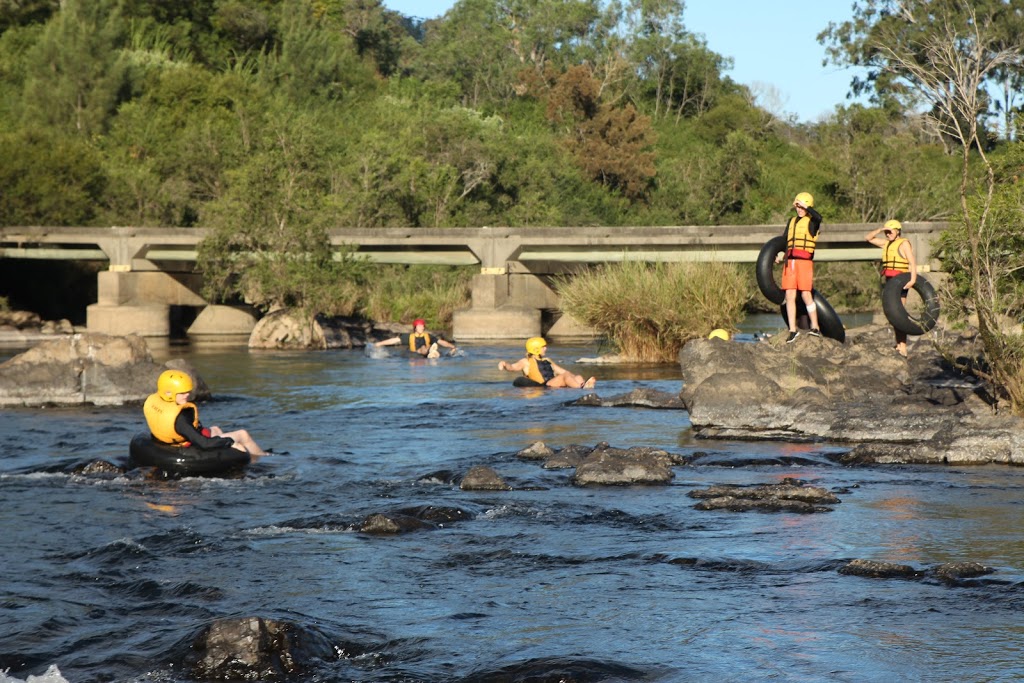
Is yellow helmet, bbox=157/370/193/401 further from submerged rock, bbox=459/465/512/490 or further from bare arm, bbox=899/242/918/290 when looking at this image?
bare arm, bbox=899/242/918/290

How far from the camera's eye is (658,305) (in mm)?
24000

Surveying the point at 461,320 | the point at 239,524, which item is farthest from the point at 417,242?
the point at 239,524

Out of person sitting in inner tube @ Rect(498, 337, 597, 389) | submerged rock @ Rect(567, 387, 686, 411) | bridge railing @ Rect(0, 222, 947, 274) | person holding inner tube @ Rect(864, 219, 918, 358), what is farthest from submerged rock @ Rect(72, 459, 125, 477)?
bridge railing @ Rect(0, 222, 947, 274)

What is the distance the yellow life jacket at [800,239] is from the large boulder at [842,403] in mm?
1075

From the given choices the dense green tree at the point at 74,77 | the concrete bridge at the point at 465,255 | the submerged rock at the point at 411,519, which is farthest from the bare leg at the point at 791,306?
the dense green tree at the point at 74,77

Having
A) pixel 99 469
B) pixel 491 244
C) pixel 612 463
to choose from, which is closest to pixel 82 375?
pixel 99 469

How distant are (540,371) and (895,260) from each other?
6124mm

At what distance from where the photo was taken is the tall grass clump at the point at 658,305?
23781 millimetres

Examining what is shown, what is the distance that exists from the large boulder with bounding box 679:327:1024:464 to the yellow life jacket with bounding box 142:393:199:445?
586 centimetres

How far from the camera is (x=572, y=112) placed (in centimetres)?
5978

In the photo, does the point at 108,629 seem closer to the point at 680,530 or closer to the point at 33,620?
the point at 33,620

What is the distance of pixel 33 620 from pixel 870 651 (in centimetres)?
489

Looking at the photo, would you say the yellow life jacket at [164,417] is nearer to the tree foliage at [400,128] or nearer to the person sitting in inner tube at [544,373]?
the person sitting in inner tube at [544,373]

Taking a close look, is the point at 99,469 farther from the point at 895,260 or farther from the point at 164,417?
the point at 895,260
